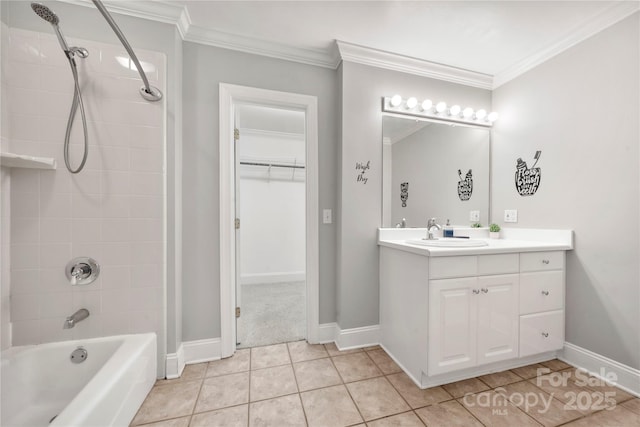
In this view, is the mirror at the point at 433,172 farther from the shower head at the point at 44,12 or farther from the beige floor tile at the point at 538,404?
the shower head at the point at 44,12

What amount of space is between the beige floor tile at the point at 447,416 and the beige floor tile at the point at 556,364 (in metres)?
0.91

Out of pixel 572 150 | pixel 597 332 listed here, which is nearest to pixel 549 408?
pixel 597 332

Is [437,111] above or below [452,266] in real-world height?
above

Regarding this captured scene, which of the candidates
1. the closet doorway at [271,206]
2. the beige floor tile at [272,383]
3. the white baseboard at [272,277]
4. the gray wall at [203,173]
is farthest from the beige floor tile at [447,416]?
the white baseboard at [272,277]

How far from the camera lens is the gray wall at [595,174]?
4.84 feet

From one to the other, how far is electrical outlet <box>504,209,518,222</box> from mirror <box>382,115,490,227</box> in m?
0.16

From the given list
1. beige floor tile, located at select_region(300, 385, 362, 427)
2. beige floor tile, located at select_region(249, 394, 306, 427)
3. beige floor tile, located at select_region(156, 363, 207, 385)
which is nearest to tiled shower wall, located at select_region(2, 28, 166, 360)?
beige floor tile, located at select_region(156, 363, 207, 385)

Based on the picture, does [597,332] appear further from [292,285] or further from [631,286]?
[292,285]

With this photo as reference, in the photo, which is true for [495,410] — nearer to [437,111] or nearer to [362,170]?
[362,170]

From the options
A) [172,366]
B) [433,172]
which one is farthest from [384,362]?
[433,172]

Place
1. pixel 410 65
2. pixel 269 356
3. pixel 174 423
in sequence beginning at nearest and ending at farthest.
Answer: pixel 174 423, pixel 269 356, pixel 410 65

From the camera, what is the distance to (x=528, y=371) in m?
1.65

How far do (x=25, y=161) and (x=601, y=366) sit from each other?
Answer: 3.57m

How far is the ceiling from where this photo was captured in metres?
1.52
